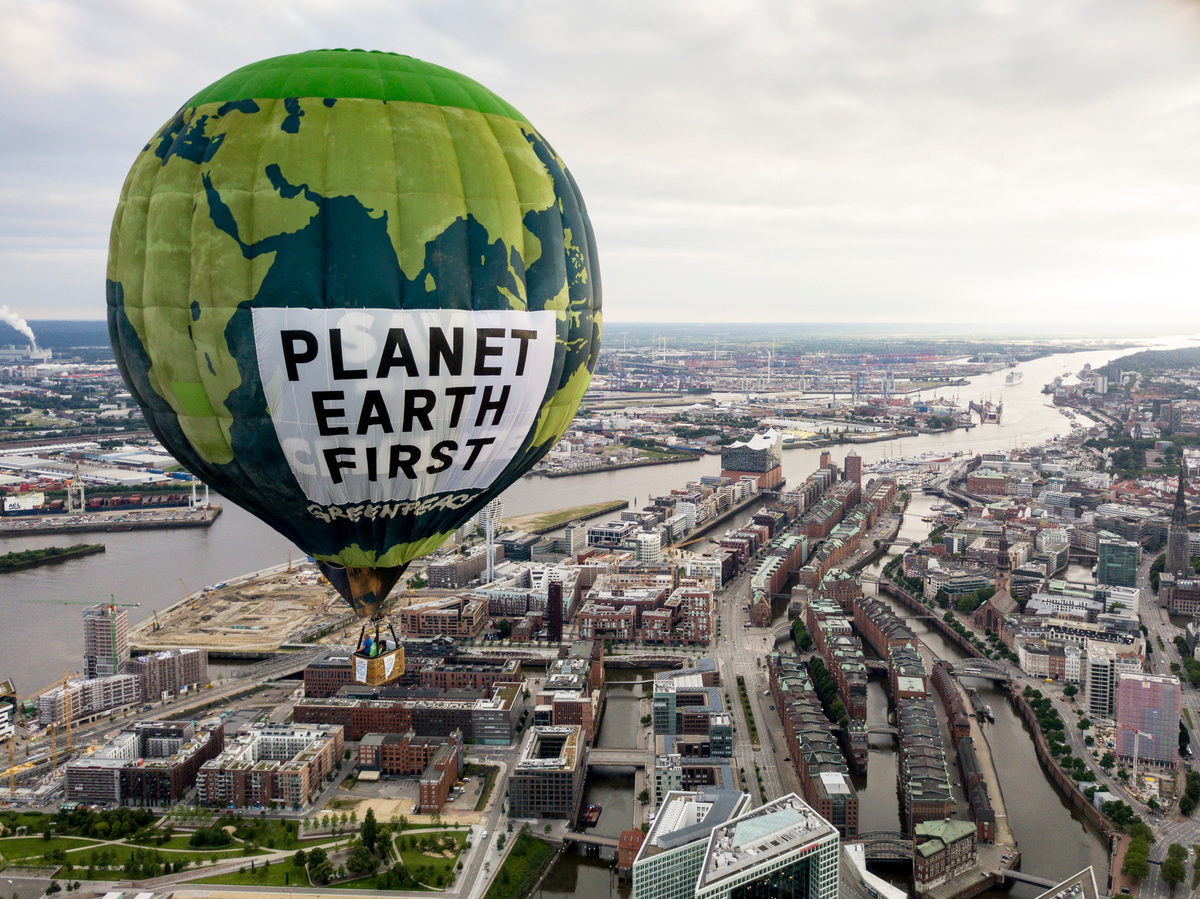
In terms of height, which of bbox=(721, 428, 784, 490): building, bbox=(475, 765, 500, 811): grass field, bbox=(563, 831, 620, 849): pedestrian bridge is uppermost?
bbox=(721, 428, 784, 490): building

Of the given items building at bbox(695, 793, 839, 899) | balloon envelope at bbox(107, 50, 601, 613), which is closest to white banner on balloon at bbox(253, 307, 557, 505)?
balloon envelope at bbox(107, 50, 601, 613)

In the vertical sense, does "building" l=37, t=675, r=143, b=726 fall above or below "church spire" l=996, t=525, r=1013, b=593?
below

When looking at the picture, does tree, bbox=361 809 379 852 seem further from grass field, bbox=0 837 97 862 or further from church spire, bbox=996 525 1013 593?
church spire, bbox=996 525 1013 593

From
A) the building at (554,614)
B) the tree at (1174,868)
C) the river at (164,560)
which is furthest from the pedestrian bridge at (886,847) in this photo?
the river at (164,560)

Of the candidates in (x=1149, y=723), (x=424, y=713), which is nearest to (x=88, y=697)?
(x=424, y=713)

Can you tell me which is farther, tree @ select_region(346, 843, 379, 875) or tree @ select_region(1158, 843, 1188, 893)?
tree @ select_region(346, 843, 379, 875)

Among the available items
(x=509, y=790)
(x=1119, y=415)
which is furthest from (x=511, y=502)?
(x=1119, y=415)

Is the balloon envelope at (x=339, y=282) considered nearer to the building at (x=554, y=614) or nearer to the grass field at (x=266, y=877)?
the grass field at (x=266, y=877)

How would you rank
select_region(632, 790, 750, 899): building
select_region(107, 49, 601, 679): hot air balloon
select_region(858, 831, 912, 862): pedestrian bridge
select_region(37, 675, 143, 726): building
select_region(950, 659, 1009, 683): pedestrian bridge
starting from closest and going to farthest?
select_region(107, 49, 601, 679): hot air balloon
select_region(632, 790, 750, 899): building
select_region(858, 831, 912, 862): pedestrian bridge
select_region(37, 675, 143, 726): building
select_region(950, 659, 1009, 683): pedestrian bridge
